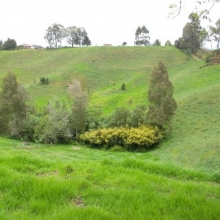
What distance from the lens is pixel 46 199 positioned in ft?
12.4

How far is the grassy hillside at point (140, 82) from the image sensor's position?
23678 mm

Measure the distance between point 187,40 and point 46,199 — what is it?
88.0 m

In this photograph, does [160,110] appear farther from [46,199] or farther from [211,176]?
[46,199]

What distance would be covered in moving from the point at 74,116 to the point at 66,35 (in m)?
79.6

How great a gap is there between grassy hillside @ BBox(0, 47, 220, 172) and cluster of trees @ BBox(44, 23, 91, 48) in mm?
12927

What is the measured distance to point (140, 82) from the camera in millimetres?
62344

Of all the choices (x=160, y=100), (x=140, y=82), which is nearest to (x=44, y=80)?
(x=140, y=82)

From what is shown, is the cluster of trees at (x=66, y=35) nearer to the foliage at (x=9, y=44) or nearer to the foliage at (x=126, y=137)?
the foliage at (x=9, y=44)

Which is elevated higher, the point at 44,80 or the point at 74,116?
the point at 44,80

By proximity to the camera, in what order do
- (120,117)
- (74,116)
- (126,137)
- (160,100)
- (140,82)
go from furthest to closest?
(140,82) → (74,116) → (120,117) → (160,100) → (126,137)

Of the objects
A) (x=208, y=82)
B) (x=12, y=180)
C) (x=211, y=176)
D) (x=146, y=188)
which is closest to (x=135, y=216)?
(x=146, y=188)

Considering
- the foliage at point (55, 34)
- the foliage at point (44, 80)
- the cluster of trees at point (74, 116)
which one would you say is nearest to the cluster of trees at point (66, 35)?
the foliage at point (55, 34)

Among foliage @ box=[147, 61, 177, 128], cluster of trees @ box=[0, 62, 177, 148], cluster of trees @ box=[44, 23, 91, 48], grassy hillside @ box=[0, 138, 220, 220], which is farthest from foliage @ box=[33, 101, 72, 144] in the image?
cluster of trees @ box=[44, 23, 91, 48]

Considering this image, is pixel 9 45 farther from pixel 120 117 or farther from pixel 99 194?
pixel 99 194
